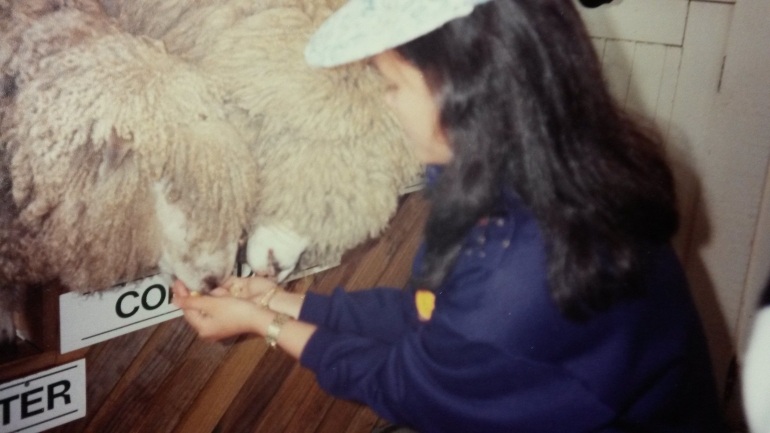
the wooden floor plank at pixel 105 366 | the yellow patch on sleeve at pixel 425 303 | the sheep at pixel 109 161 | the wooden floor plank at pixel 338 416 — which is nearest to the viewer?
the sheep at pixel 109 161

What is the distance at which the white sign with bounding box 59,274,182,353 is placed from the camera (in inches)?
21.0

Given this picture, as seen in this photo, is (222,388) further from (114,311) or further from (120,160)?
(120,160)

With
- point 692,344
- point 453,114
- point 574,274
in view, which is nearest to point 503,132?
point 453,114

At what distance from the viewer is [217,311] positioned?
0.61m

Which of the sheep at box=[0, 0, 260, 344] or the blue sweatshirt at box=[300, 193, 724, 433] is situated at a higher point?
the sheep at box=[0, 0, 260, 344]

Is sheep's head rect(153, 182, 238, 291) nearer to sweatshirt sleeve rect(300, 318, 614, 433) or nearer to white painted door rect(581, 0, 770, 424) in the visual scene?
sweatshirt sleeve rect(300, 318, 614, 433)

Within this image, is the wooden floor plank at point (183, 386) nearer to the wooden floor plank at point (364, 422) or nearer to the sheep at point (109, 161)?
the sheep at point (109, 161)

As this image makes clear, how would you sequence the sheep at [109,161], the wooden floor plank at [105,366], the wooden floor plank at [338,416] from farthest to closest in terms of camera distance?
the wooden floor plank at [338,416], the wooden floor plank at [105,366], the sheep at [109,161]

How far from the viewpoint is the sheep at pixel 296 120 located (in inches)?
21.7

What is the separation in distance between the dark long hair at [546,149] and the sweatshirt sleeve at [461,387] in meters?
0.08

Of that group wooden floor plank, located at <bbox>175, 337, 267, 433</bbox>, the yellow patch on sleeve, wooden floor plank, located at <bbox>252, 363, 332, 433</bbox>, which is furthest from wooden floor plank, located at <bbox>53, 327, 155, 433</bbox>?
the yellow patch on sleeve

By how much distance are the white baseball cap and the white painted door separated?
36 centimetres

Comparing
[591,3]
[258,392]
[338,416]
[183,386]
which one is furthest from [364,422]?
[591,3]

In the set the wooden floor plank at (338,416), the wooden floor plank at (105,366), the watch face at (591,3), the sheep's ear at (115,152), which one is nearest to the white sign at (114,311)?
the wooden floor plank at (105,366)
